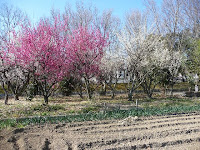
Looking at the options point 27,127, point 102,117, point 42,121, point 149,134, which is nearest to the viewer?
point 149,134

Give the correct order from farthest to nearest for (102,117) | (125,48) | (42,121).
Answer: (125,48) → (102,117) → (42,121)

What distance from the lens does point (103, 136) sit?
5.11 m

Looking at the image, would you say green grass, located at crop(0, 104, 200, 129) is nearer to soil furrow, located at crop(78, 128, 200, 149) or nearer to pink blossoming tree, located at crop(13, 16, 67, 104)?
soil furrow, located at crop(78, 128, 200, 149)

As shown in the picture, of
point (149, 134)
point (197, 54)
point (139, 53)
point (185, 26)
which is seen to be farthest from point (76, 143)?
point (185, 26)

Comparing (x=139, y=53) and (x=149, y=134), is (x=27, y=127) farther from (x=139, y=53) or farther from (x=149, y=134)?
(x=139, y=53)

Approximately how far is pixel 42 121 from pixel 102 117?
2122 mm

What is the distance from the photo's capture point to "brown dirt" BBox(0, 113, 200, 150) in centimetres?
453

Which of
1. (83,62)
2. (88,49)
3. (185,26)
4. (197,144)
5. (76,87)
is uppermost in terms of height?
(185,26)

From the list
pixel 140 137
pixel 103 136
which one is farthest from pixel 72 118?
Result: pixel 140 137

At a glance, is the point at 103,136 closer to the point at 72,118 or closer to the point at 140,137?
the point at 140,137

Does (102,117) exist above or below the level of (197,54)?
below

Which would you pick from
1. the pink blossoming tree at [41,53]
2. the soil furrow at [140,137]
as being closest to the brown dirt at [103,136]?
the soil furrow at [140,137]

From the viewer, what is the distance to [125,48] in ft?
45.1

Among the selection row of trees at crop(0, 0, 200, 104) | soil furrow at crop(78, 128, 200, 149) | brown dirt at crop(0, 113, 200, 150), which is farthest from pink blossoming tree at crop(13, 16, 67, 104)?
soil furrow at crop(78, 128, 200, 149)
